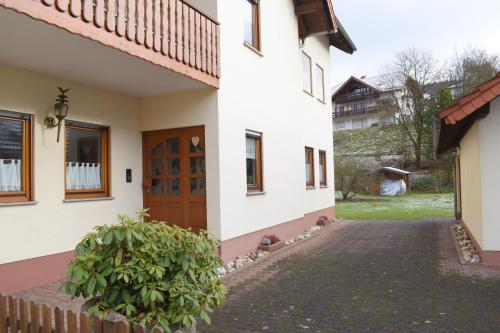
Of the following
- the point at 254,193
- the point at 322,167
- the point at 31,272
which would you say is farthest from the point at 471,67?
the point at 31,272

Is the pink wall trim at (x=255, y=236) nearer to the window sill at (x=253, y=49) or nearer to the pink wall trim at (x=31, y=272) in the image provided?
Answer: the pink wall trim at (x=31, y=272)

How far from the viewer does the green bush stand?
2984 millimetres

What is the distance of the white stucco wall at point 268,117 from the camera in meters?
8.02

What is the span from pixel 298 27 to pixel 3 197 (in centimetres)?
964

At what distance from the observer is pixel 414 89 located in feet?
117

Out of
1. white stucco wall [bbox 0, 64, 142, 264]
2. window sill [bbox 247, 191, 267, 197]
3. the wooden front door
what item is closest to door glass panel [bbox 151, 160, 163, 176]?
the wooden front door

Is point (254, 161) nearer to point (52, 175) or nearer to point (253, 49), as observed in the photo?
point (253, 49)

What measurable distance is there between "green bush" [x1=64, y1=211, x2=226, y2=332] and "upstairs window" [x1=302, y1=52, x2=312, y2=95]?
35.2ft

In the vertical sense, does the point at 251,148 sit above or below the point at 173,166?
above

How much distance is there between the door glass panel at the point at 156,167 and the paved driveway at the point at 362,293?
2.75 meters

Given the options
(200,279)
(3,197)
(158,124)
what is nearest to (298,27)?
(158,124)

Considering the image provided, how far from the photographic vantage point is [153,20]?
5.94 meters

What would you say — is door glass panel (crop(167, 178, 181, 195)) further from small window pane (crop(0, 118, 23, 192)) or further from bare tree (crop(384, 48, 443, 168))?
bare tree (crop(384, 48, 443, 168))

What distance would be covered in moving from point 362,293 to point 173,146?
4.62 metres
